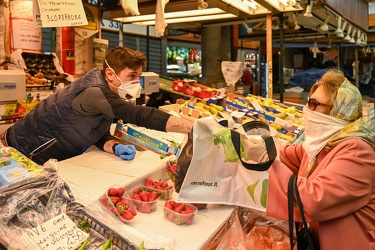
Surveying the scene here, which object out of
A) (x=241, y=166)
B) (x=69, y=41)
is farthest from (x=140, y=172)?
(x=69, y=41)

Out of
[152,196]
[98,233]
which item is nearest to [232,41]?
[152,196]

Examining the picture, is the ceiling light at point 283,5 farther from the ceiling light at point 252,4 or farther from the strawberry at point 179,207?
the strawberry at point 179,207

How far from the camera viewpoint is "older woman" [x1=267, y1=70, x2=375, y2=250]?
4.83 ft

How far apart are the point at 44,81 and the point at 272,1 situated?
2.69 meters

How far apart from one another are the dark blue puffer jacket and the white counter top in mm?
137

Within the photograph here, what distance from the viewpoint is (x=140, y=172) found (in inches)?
77.5

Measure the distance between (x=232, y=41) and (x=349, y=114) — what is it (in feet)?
20.1

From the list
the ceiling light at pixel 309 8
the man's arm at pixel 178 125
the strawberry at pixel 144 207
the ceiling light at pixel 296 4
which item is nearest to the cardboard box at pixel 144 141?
the man's arm at pixel 178 125

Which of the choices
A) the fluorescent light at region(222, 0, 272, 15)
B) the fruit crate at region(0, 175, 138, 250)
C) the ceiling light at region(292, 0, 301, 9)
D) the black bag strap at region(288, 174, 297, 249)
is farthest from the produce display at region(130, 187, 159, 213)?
the ceiling light at region(292, 0, 301, 9)

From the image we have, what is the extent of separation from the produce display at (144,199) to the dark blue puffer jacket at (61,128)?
2.59 ft

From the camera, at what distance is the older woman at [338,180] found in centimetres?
147

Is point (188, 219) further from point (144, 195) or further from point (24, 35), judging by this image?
point (24, 35)

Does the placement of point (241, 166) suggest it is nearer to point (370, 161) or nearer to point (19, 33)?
point (370, 161)

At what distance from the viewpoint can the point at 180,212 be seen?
1.57 meters
